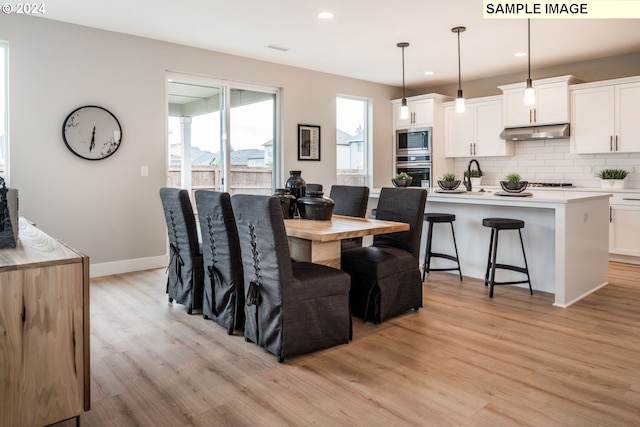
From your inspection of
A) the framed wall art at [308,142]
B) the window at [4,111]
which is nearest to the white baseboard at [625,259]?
the framed wall art at [308,142]

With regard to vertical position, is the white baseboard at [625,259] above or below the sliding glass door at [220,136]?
below

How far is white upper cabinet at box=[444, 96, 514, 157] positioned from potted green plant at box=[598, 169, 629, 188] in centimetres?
138

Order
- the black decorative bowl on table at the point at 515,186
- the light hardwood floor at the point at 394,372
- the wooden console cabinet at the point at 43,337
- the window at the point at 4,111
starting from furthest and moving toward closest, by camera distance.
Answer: the window at the point at 4,111, the black decorative bowl on table at the point at 515,186, the light hardwood floor at the point at 394,372, the wooden console cabinet at the point at 43,337

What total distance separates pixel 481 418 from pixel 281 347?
1.13 metres

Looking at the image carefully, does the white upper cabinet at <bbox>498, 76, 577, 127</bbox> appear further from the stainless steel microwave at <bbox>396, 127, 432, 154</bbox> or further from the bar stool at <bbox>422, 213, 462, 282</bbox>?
the bar stool at <bbox>422, 213, 462, 282</bbox>

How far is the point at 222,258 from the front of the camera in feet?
10.4

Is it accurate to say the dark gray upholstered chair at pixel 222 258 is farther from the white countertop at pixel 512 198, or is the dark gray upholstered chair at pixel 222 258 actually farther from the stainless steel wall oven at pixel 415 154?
the stainless steel wall oven at pixel 415 154

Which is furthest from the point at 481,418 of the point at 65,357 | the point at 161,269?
the point at 161,269

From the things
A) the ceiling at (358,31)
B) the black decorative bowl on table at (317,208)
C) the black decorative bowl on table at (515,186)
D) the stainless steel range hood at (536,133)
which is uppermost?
the ceiling at (358,31)

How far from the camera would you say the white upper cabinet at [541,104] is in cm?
606

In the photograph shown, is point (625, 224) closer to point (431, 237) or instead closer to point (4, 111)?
point (431, 237)

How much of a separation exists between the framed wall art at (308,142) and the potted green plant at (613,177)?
12.5 ft

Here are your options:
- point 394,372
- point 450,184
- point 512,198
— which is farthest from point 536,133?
point 394,372

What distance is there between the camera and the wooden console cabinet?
66.9 inches
